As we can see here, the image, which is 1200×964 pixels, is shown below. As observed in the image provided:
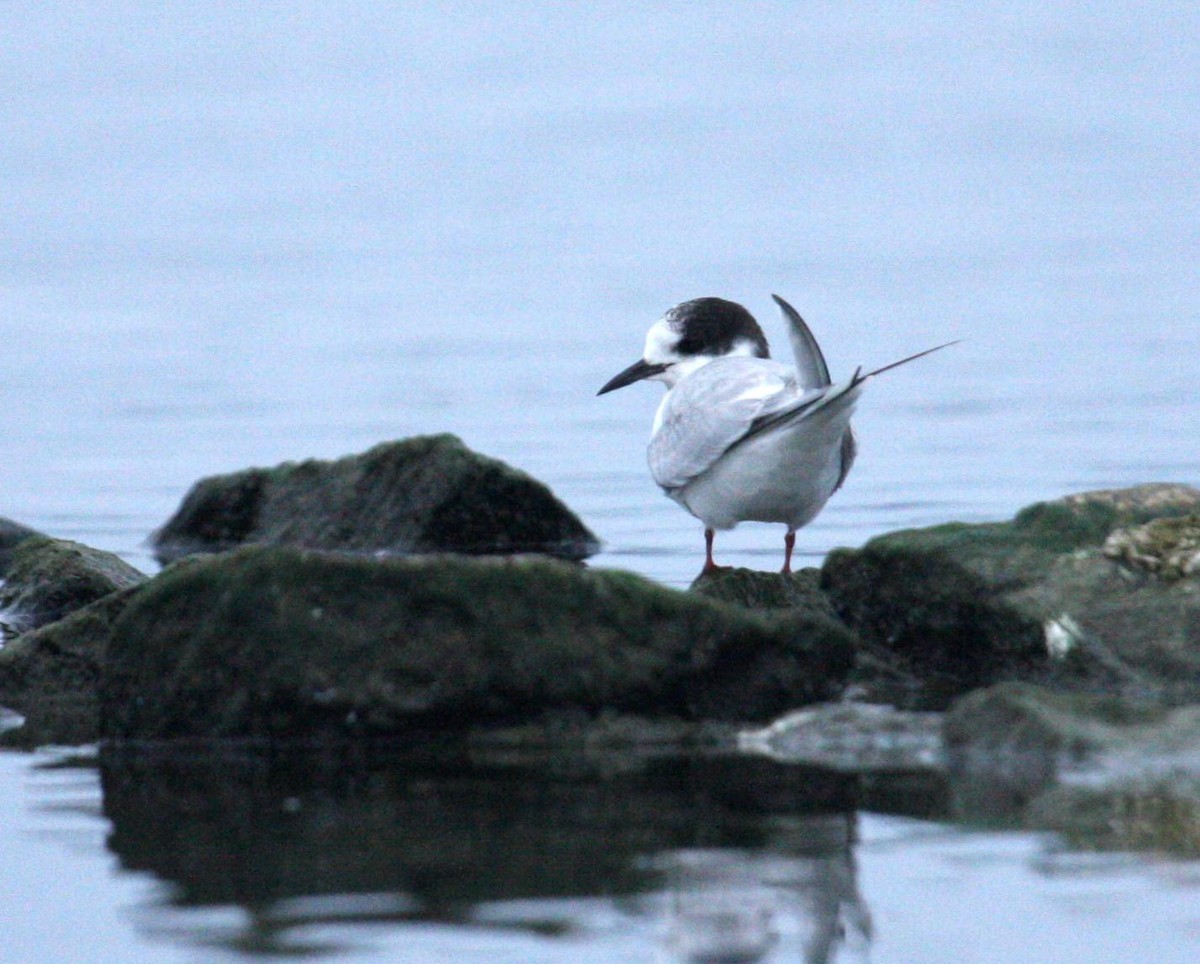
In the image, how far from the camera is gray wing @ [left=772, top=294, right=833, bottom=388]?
26.0 ft

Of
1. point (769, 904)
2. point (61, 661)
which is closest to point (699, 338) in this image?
point (61, 661)

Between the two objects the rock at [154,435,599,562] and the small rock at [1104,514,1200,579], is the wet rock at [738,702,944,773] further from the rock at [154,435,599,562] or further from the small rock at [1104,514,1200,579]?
the rock at [154,435,599,562]

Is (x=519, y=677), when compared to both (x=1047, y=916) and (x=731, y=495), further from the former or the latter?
(x=731, y=495)

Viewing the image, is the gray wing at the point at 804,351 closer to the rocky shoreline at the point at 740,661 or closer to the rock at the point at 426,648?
the rocky shoreline at the point at 740,661

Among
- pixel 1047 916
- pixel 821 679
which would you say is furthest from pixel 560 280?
pixel 1047 916

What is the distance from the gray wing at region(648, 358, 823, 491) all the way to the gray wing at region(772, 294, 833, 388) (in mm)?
171

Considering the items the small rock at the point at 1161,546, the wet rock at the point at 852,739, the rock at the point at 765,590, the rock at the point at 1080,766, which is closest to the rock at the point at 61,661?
the rock at the point at 765,590

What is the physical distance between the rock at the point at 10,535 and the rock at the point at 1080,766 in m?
6.15

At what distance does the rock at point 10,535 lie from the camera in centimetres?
1125

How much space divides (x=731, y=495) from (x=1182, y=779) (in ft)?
11.5

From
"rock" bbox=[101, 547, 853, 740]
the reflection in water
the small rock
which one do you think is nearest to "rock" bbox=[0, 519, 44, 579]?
"rock" bbox=[101, 547, 853, 740]

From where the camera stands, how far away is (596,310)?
2575 cm

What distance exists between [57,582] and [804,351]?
3.15 m

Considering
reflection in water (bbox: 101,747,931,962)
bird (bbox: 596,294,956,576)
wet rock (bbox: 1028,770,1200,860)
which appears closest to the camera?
reflection in water (bbox: 101,747,931,962)
